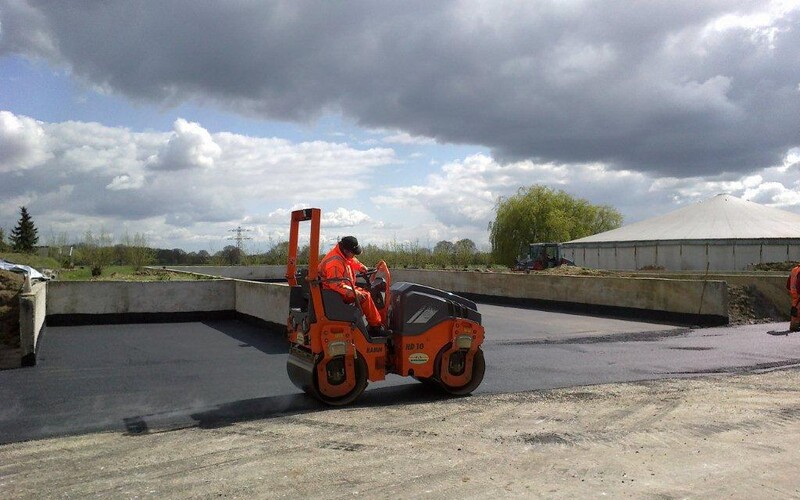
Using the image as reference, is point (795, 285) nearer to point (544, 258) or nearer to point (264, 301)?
point (264, 301)

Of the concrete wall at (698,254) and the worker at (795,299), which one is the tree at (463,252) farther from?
the worker at (795,299)

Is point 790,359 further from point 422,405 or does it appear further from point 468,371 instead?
point 422,405

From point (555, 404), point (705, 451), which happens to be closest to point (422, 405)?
point (555, 404)

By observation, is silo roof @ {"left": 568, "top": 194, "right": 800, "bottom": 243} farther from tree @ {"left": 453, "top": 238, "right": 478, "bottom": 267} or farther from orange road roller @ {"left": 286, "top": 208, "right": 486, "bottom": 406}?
orange road roller @ {"left": 286, "top": 208, "right": 486, "bottom": 406}

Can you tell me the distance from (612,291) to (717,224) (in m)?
34.6

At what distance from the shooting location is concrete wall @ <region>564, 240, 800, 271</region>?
140 ft

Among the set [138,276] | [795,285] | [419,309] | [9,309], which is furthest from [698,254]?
[9,309]

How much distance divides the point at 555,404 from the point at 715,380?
306 centimetres

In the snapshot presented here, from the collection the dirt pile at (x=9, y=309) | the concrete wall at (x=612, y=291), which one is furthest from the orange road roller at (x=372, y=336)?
the concrete wall at (x=612, y=291)

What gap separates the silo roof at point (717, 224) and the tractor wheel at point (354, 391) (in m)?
43.5

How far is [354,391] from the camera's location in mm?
7441

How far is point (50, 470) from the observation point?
5.21 metres

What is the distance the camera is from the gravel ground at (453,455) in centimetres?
477

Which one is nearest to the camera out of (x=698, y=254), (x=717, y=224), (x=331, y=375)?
(x=331, y=375)
